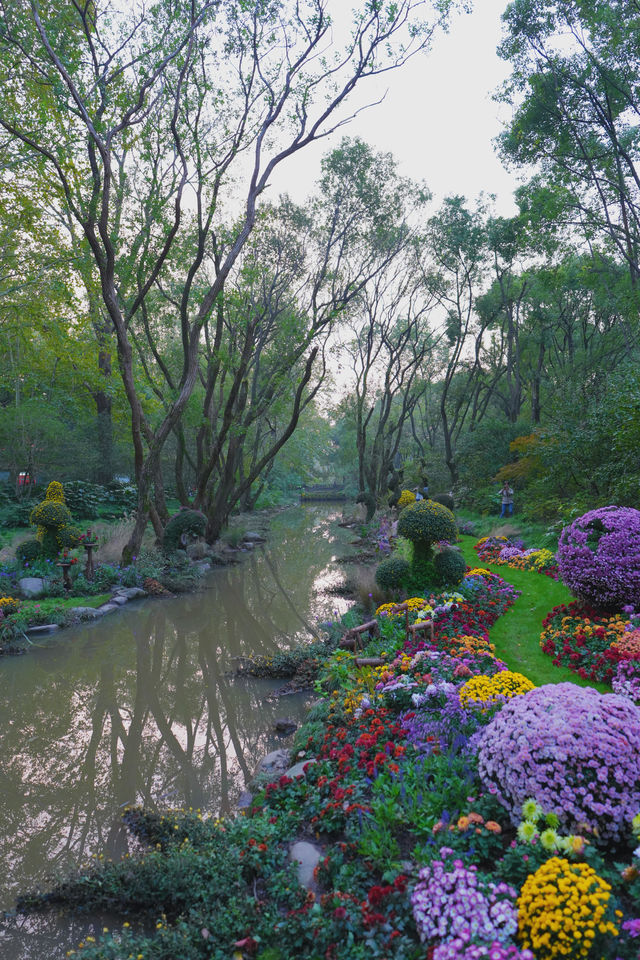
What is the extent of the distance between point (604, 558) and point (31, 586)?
9.27 meters

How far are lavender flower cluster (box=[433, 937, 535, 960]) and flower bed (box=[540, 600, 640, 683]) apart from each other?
316 centimetres

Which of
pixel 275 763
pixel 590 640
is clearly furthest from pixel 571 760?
pixel 590 640

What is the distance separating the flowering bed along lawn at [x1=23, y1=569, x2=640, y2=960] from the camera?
7.18ft

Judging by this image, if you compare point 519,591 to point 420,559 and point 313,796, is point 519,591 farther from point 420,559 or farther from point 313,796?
point 313,796

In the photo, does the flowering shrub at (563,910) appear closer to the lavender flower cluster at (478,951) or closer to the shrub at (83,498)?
the lavender flower cluster at (478,951)

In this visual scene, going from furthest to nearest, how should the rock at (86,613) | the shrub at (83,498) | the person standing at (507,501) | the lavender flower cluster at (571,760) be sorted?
the shrub at (83,498)
the person standing at (507,501)
the rock at (86,613)
the lavender flower cluster at (571,760)

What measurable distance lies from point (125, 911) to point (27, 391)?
18416 mm

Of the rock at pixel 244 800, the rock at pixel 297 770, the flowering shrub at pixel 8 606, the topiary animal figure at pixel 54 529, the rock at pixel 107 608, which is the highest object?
the topiary animal figure at pixel 54 529

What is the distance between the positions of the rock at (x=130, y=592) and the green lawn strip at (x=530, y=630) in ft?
23.2

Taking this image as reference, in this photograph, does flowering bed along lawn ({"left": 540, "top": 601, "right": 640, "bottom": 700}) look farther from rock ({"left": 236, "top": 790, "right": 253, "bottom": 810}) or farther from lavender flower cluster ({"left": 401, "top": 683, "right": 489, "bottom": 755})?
rock ({"left": 236, "top": 790, "right": 253, "bottom": 810})

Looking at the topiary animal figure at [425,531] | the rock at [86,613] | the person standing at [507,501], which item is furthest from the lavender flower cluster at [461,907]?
the person standing at [507,501]

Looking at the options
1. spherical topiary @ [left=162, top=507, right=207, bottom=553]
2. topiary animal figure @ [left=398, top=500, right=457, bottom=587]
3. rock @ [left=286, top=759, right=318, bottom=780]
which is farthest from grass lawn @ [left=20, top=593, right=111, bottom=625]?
topiary animal figure @ [left=398, top=500, right=457, bottom=587]

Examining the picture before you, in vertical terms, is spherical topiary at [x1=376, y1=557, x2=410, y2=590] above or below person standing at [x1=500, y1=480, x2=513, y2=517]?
below

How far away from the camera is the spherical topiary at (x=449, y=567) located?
310 inches
